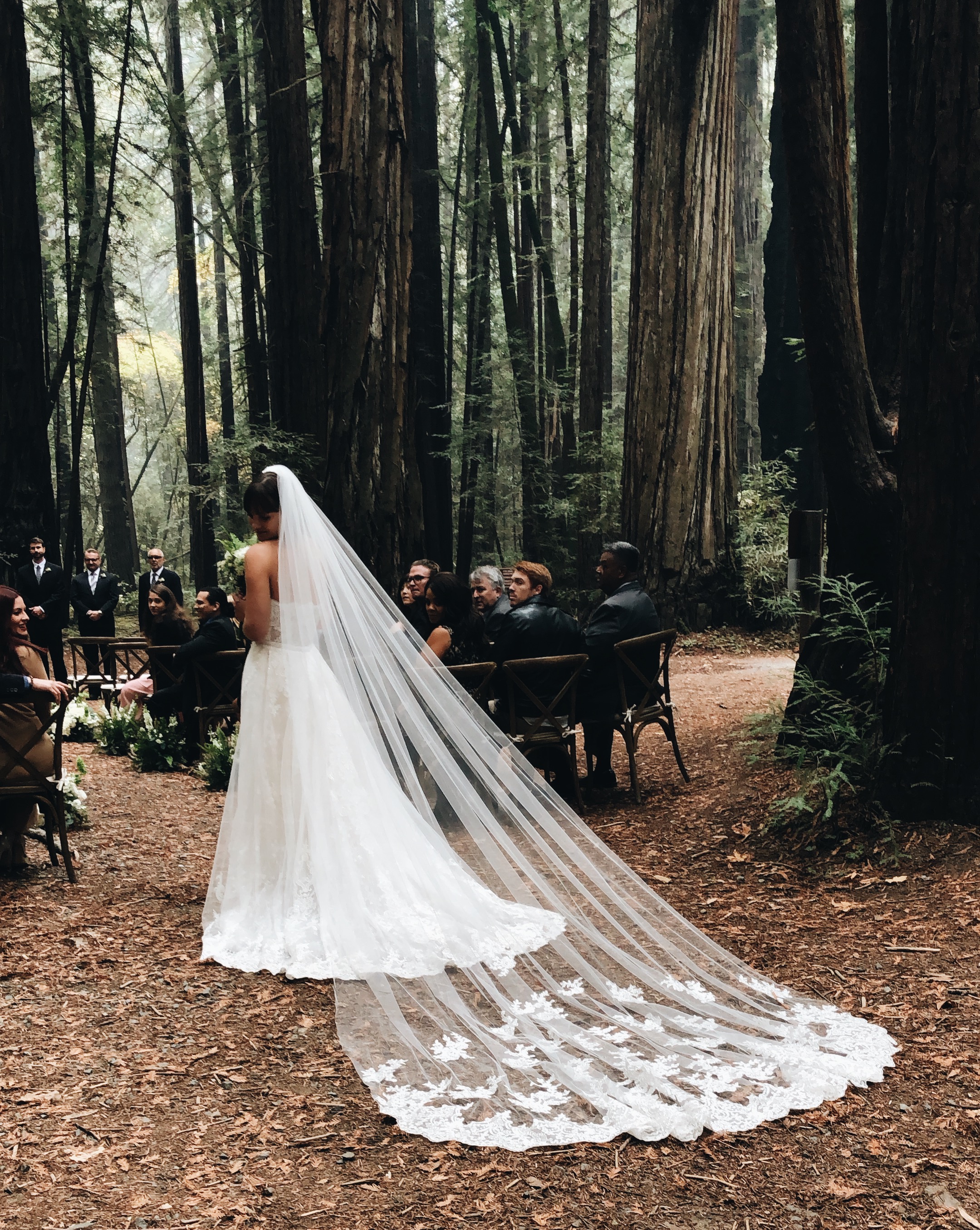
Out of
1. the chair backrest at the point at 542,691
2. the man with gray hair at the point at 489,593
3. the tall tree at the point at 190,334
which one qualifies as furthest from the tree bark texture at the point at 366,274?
the tall tree at the point at 190,334

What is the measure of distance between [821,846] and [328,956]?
2.49 meters

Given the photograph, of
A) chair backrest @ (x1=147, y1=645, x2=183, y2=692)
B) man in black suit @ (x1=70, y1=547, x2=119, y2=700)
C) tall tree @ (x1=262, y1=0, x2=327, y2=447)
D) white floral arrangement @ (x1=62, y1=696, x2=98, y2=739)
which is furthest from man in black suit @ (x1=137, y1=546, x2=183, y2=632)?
tall tree @ (x1=262, y1=0, x2=327, y2=447)

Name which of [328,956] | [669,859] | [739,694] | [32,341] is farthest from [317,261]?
[328,956]

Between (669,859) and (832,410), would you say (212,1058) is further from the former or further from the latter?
(832,410)

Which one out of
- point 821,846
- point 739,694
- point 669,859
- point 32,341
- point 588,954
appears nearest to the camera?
point 588,954

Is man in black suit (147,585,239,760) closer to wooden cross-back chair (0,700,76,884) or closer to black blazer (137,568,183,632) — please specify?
black blazer (137,568,183,632)

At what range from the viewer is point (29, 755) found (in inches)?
187

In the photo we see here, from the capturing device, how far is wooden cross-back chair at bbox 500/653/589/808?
5.91 m

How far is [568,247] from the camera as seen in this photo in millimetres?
33781

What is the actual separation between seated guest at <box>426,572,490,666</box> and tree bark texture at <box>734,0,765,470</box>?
1794 cm

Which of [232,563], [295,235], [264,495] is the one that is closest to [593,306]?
[295,235]

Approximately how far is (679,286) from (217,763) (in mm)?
7537

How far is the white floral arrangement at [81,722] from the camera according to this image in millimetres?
9438

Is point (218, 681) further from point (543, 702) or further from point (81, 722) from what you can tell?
point (543, 702)
